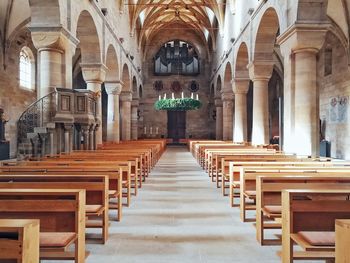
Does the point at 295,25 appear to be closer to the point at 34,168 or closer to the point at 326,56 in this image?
the point at 34,168

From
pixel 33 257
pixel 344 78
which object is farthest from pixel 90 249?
pixel 344 78

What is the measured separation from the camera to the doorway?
35562 millimetres

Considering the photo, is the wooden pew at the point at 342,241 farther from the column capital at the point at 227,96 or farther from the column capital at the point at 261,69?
the column capital at the point at 227,96

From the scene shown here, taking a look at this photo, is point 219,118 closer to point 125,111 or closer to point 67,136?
point 125,111

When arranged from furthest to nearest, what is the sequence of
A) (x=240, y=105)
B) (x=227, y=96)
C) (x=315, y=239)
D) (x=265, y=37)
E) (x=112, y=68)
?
(x=227, y=96) < (x=112, y=68) < (x=240, y=105) < (x=265, y=37) < (x=315, y=239)

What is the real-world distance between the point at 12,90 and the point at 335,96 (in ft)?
50.8

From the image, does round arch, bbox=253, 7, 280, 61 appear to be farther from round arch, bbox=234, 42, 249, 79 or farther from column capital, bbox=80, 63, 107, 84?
column capital, bbox=80, 63, 107, 84

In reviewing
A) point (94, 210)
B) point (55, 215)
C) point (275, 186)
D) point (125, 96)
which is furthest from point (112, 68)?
point (55, 215)

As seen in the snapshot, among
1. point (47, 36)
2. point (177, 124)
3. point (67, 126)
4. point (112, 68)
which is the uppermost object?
point (112, 68)

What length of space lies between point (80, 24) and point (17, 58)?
6232 millimetres

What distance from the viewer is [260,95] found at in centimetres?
1559

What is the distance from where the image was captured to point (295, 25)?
9859 millimetres

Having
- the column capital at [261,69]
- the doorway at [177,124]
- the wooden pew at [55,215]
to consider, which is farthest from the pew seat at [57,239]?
the doorway at [177,124]

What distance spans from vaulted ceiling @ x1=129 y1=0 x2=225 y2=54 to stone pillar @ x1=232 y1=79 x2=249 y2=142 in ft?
21.7
